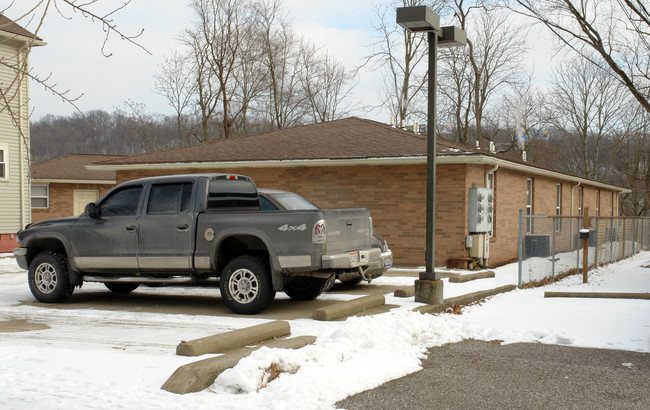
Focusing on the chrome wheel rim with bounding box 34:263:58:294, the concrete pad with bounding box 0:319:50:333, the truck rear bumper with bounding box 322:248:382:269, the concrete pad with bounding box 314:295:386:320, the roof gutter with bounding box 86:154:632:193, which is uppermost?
the roof gutter with bounding box 86:154:632:193

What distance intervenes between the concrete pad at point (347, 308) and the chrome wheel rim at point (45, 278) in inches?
183

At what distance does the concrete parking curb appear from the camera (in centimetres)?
956

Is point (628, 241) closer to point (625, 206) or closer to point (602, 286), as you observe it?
point (602, 286)

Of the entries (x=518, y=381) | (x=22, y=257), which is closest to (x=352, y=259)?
(x=518, y=381)

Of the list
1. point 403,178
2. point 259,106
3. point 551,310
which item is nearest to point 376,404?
point 551,310

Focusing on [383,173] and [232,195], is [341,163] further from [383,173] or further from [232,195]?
[232,195]

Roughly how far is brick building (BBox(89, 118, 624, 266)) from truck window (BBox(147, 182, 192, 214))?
8279mm

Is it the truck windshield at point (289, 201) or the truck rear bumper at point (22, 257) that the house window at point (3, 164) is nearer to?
the truck rear bumper at point (22, 257)

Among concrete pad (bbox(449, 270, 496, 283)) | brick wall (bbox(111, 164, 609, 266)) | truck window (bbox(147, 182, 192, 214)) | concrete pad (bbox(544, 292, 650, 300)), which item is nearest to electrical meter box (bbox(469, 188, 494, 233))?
brick wall (bbox(111, 164, 609, 266))

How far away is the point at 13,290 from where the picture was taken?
12.6m

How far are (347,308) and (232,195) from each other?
2623 mm

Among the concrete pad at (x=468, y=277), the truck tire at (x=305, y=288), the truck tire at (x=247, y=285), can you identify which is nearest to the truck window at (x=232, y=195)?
the truck tire at (x=247, y=285)

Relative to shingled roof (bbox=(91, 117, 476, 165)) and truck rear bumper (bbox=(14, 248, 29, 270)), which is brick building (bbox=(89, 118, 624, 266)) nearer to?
shingled roof (bbox=(91, 117, 476, 165))

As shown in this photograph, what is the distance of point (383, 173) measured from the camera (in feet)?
59.8
